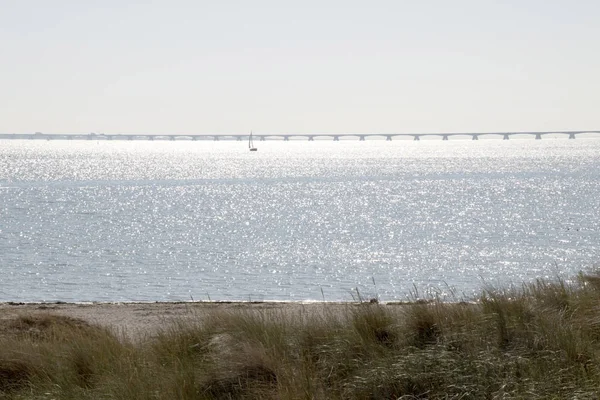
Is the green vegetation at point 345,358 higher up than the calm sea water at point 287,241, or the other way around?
the green vegetation at point 345,358

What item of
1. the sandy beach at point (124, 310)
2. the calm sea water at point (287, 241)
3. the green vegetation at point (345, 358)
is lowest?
the calm sea water at point (287, 241)

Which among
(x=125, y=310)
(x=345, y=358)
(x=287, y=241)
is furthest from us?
(x=287, y=241)

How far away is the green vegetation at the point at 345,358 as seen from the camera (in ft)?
23.9

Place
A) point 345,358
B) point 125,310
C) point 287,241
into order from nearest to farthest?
point 345,358
point 125,310
point 287,241

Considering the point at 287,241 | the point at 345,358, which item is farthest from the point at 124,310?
the point at 287,241

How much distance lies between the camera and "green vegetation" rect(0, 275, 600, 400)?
7297mm

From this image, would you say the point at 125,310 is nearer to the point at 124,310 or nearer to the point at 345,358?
the point at 124,310

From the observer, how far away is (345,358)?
8.20 m

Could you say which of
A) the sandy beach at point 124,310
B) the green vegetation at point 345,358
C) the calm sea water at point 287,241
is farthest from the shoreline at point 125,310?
the green vegetation at point 345,358

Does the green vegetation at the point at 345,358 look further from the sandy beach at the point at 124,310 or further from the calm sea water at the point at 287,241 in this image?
the sandy beach at the point at 124,310

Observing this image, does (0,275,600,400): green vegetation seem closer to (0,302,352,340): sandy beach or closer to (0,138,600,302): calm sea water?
(0,138,600,302): calm sea water

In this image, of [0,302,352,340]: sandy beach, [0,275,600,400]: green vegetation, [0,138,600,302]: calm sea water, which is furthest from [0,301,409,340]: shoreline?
[0,275,600,400]: green vegetation

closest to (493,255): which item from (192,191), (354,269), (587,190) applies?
(354,269)

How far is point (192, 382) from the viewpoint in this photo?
7.52 meters
